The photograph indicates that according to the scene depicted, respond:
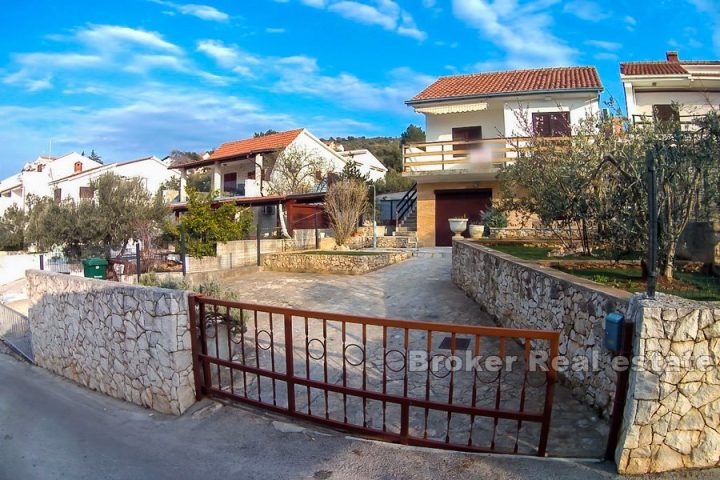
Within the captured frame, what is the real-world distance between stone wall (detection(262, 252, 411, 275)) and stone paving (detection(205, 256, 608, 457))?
2.07 m

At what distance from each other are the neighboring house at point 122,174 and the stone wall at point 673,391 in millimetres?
33038

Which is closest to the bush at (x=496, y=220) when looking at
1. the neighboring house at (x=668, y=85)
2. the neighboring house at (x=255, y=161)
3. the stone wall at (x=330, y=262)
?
the stone wall at (x=330, y=262)

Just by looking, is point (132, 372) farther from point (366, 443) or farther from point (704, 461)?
point (704, 461)

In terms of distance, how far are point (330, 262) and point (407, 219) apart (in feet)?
33.9

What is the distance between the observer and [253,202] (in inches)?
993

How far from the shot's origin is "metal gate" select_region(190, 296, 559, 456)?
3967mm

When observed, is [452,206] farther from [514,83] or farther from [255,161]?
[255,161]

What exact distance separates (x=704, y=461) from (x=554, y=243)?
9.65 m

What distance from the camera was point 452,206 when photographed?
2292 centimetres

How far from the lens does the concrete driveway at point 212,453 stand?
3.81 m

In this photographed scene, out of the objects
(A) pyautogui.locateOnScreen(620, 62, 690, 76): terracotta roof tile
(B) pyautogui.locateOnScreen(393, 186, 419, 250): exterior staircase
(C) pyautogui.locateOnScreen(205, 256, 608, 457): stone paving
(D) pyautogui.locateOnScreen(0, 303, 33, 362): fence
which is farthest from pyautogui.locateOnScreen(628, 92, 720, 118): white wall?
(D) pyautogui.locateOnScreen(0, 303, 33, 362): fence

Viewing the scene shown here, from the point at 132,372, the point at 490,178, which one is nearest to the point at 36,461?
the point at 132,372

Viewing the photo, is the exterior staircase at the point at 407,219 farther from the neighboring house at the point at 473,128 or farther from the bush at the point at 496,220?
the bush at the point at 496,220

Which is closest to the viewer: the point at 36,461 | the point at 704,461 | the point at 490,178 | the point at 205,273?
the point at 704,461
